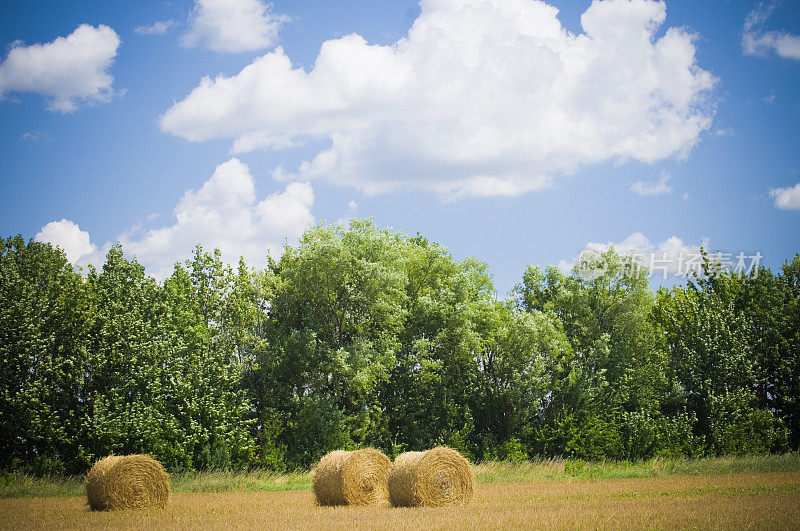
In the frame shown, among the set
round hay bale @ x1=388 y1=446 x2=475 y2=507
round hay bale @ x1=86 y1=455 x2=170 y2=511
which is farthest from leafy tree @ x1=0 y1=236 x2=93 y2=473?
round hay bale @ x1=388 y1=446 x2=475 y2=507

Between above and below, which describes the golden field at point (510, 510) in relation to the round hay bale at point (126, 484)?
below

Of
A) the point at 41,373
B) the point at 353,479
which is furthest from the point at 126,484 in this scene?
the point at 41,373

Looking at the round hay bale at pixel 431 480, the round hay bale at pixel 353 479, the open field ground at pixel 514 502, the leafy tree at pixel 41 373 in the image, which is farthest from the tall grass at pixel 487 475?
the round hay bale at pixel 431 480

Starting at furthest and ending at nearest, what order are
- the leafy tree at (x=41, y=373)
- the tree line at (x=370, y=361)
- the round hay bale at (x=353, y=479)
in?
the tree line at (x=370, y=361), the leafy tree at (x=41, y=373), the round hay bale at (x=353, y=479)

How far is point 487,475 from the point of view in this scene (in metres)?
26.2

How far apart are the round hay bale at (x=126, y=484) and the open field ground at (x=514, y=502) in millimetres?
539

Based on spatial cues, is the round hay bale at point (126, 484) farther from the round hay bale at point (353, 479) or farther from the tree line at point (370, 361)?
the tree line at point (370, 361)

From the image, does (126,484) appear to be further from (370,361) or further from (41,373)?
(370,361)

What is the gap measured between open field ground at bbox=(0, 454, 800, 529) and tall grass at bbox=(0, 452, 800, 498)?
4cm

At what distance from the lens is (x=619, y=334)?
36.5m

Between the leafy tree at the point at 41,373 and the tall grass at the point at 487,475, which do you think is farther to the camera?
the leafy tree at the point at 41,373

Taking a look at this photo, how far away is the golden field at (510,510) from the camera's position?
13156 millimetres

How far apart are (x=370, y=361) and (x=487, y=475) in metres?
7.63

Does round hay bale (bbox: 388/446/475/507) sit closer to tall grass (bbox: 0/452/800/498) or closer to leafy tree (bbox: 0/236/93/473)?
tall grass (bbox: 0/452/800/498)
